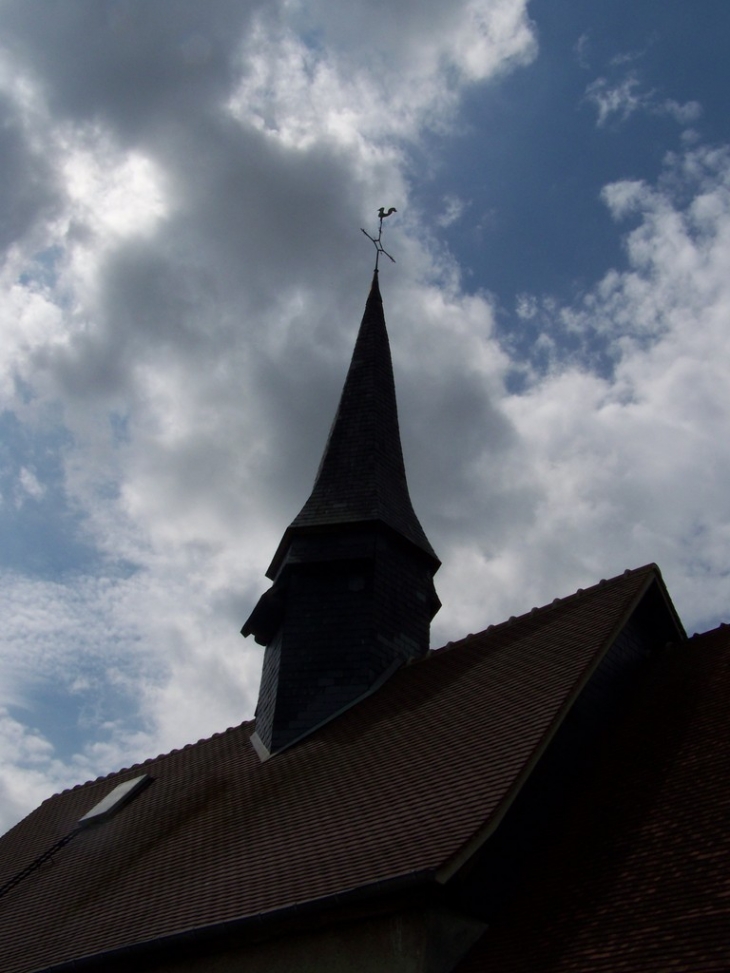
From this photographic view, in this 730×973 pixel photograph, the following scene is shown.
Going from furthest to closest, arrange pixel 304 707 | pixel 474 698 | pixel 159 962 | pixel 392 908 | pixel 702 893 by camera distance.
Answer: pixel 304 707, pixel 474 698, pixel 159 962, pixel 392 908, pixel 702 893

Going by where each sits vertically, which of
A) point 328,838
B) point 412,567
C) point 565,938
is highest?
point 412,567

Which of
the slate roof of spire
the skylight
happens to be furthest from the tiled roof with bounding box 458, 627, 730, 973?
the skylight

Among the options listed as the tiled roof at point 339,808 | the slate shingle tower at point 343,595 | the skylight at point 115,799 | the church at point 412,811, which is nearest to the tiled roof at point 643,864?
the church at point 412,811

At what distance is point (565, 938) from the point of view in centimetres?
671

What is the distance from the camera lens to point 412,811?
27.2ft

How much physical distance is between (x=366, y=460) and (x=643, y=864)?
10.1 meters

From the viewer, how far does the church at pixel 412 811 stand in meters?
7.08

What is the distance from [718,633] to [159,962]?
6313 mm

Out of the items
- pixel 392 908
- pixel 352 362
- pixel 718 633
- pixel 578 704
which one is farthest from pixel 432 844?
pixel 352 362

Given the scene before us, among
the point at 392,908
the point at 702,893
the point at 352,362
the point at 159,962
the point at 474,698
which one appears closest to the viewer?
the point at 702,893

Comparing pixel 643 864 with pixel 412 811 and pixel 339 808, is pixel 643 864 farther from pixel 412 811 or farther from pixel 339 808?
pixel 339 808

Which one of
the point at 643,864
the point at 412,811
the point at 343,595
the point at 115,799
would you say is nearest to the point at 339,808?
the point at 412,811

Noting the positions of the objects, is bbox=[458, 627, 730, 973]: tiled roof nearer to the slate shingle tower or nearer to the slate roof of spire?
the slate shingle tower

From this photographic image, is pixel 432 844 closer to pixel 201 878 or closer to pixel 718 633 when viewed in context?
pixel 201 878
